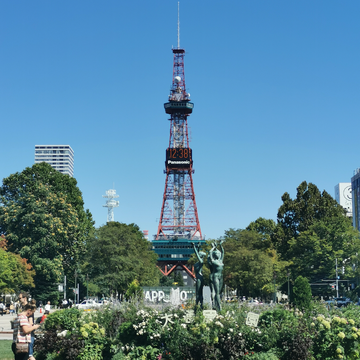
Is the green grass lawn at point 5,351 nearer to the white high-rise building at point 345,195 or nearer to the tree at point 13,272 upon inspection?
the tree at point 13,272

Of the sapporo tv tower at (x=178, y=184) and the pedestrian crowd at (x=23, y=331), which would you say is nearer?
the pedestrian crowd at (x=23, y=331)

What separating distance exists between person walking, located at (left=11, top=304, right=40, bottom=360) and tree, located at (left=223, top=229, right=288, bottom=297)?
53.2 m

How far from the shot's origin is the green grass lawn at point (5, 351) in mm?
18633

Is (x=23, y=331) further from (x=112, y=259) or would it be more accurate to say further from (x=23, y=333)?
(x=112, y=259)

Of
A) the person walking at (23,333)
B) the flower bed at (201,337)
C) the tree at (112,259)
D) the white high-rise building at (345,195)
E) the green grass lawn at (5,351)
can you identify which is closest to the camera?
the person walking at (23,333)

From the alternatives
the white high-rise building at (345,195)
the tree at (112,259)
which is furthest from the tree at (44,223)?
the white high-rise building at (345,195)

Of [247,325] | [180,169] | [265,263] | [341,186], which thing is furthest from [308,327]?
[341,186]

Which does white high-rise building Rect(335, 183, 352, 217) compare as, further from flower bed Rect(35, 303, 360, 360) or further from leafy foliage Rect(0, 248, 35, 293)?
flower bed Rect(35, 303, 360, 360)

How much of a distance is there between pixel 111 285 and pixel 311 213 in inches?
1106

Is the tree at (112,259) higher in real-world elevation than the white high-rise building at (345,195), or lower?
lower

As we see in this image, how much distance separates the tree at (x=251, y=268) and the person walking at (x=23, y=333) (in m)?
53.2

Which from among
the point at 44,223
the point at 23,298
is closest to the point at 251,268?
the point at 44,223

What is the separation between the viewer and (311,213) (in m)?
71.6

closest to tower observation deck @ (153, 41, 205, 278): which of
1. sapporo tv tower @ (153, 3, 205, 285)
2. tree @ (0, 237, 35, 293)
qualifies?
sapporo tv tower @ (153, 3, 205, 285)
